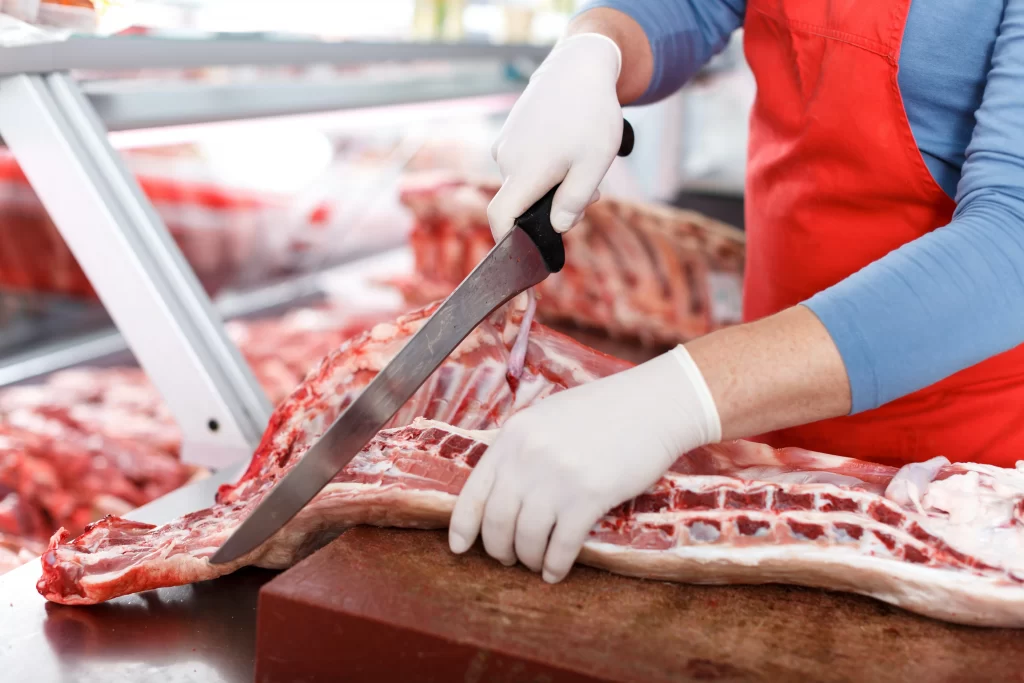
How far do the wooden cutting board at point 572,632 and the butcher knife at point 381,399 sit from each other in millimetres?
101

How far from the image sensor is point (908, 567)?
4.04 ft

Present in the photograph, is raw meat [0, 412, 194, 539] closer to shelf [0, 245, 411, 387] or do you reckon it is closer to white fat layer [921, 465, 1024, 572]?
shelf [0, 245, 411, 387]

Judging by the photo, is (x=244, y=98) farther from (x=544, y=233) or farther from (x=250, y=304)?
(x=544, y=233)

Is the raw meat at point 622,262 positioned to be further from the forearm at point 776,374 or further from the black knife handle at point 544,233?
the forearm at point 776,374

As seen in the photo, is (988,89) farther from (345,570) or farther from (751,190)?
(345,570)

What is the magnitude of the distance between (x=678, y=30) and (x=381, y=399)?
1.28 meters

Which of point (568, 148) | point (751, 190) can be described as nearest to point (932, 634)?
point (568, 148)

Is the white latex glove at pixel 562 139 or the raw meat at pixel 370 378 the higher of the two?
the white latex glove at pixel 562 139

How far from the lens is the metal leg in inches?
70.5

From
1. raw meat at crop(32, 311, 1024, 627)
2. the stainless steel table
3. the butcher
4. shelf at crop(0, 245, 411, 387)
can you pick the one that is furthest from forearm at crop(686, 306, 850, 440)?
shelf at crop(0, 245, 411, 387)

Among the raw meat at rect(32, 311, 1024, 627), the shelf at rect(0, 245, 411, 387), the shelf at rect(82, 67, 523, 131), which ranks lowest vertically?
the raw meat at rect(32, 311, 1024, 627)

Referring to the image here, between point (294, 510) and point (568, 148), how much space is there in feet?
2.73

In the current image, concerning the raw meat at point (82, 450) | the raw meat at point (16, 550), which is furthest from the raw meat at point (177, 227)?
the raw meat at point (16, 550)

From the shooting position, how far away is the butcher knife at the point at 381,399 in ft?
4.18
